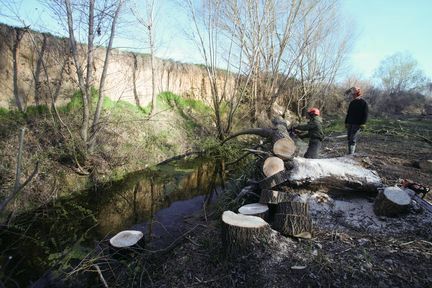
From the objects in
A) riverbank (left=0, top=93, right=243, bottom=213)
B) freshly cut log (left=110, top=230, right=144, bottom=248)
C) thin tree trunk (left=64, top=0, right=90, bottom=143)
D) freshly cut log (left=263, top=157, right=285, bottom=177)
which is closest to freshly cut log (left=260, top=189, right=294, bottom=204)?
freshly cut log (left=263, top=157, right=285, bottom=177)

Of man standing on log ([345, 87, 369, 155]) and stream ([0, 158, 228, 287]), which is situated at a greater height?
man standing on log ([345, 87, 369, 155])

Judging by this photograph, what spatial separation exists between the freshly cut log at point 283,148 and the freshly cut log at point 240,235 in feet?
7.07

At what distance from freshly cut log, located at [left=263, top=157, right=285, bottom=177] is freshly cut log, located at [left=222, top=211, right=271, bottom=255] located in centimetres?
166

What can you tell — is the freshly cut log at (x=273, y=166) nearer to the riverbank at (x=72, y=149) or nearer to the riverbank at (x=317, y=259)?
the riverbank at (x=317, y=259)

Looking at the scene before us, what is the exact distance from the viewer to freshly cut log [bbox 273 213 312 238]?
3.61 m

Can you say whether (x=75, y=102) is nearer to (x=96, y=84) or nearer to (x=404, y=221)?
(x=96, y=84)

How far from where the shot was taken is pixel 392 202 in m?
4.04

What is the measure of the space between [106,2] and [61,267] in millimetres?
5941

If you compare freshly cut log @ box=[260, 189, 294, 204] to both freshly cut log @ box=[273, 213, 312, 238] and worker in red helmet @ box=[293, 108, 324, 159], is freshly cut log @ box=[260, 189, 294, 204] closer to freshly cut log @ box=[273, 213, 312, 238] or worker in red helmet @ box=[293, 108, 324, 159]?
freshly cut log @ box=[273, 213, 312, 238]

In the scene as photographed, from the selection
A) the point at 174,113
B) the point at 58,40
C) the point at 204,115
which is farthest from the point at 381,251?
the point at 204,115

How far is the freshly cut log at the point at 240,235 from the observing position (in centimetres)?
329

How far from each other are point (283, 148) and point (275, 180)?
A: 0.84 m

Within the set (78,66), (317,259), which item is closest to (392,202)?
(317,259)

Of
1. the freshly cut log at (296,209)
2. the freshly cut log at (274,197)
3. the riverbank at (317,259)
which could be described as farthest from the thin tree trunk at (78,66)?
the freshly cut log at (296,209)
